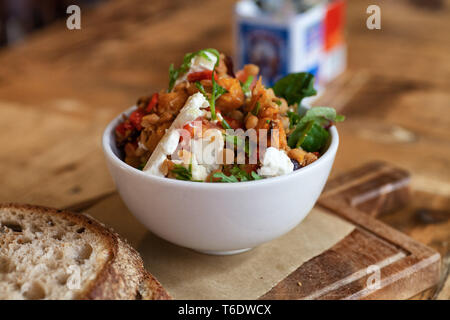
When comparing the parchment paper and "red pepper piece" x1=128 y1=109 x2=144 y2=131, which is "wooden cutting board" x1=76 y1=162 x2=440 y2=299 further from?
"red pepper piece" x1=128 y1=109 x2=144 y2=131

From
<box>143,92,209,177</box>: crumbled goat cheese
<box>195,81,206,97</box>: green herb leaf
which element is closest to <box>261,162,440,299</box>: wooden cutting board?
<box>143,92,209,177</box>: crumbled goat cheese

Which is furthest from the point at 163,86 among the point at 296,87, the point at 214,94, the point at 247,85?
the point at 214,94

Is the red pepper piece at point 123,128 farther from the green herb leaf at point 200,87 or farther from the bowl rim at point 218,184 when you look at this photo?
the green herb leaf at point 200,87

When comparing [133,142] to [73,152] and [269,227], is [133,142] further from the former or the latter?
[73,152]

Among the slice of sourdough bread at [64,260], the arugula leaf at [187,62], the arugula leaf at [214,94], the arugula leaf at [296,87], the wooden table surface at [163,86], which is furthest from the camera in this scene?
the wooden table surface at [163,86]

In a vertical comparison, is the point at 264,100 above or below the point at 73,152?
above

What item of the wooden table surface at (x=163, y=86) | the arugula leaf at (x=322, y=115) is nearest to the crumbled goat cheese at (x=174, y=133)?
the arugula leaf at (x=322, y=115)
